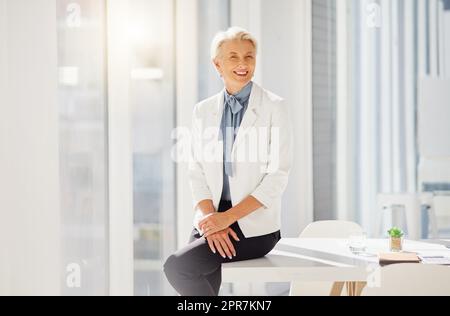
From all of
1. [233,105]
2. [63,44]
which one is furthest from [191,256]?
[63,44]

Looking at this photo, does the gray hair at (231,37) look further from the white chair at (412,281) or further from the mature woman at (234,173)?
the white chair at (412,281)

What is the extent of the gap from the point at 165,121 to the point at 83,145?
531 millimetres

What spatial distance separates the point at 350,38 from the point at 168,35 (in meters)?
1.19

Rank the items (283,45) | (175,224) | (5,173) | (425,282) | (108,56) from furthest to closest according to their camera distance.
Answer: (283,45), (175,224), (108,56), (5,173), (425,282)

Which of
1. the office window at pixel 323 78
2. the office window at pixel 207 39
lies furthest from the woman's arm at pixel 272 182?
the office window at pixel 323 78

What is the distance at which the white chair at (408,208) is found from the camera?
13.1 ft

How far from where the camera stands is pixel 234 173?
2.47 metres

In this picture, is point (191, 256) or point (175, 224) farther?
point (175, 224)

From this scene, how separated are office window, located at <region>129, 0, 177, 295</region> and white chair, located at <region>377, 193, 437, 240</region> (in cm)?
133

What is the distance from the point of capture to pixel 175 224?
3635 millimetres

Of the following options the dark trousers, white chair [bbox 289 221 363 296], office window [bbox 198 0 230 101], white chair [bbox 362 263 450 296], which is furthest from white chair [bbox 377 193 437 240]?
white chair [bbox 362 263 450 296]

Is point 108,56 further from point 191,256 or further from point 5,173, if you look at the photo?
point 191,256

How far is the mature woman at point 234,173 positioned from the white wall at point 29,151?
800 mm

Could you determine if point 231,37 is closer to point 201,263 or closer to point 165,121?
point 201,263
